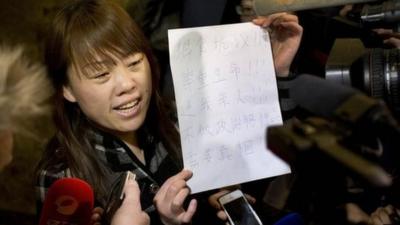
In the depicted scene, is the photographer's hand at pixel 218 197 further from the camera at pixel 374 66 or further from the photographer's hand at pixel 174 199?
the camera at pixel 374 66

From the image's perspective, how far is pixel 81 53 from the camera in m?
1.02

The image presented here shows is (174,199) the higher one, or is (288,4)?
(288,4)

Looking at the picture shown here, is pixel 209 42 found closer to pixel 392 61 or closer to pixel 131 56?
pixel 131 56

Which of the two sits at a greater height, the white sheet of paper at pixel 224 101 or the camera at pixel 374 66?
the camera at pixel 374 66

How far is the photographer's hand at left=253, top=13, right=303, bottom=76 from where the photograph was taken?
106 cm

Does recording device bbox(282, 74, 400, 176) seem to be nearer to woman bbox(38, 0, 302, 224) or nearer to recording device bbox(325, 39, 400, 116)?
recording device bbox(325, 39, 400, 116)

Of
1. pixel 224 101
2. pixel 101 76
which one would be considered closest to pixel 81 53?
pixel 101 76

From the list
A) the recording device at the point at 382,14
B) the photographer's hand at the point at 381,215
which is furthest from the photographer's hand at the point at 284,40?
the photographer's hand at the point at 381,215

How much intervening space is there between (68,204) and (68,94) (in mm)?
325

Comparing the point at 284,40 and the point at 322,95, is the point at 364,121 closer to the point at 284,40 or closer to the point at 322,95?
the point at 322,95

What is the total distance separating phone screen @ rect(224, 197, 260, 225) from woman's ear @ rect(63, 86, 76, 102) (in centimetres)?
42

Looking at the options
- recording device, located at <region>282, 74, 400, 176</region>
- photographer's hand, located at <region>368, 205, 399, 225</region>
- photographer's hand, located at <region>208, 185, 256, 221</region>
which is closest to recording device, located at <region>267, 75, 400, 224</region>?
recording device, located at <region>282, 74, 400, 176</region>

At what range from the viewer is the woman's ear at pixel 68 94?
1089 mm

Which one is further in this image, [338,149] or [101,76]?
[101,76]
